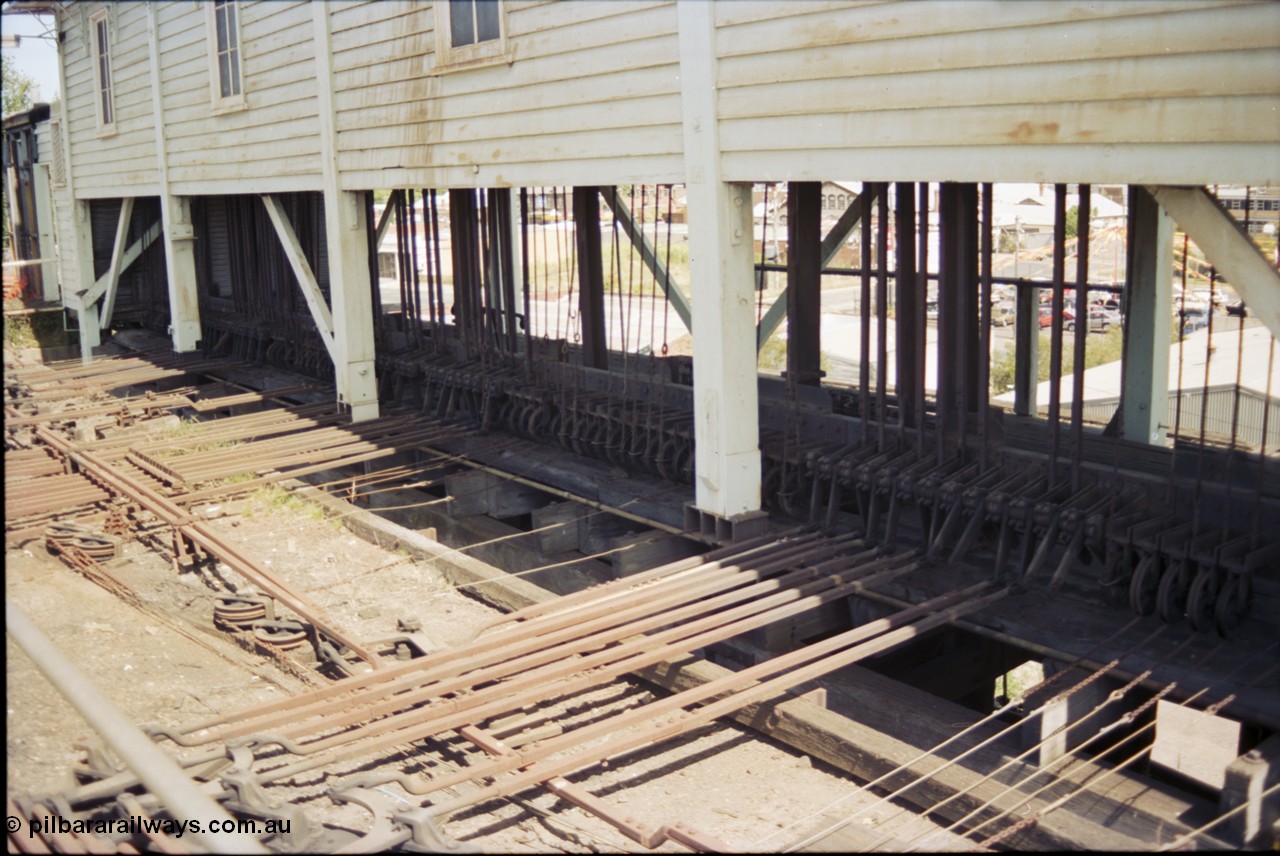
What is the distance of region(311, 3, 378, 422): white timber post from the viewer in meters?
10.7

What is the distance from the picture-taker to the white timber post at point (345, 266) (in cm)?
1071

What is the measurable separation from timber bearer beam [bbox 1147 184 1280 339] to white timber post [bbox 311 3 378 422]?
767 cm

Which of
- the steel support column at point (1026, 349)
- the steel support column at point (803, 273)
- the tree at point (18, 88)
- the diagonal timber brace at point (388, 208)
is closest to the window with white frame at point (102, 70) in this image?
the diagonal timber brace at point (388, 208)

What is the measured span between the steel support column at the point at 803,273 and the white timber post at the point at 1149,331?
2.04 metres

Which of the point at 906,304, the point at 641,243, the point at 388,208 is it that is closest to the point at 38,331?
the point at 388,208

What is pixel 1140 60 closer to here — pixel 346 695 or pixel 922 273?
pixel 922 273

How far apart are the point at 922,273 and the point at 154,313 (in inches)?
625

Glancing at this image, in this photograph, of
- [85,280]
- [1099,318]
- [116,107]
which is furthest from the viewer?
[1099,318]

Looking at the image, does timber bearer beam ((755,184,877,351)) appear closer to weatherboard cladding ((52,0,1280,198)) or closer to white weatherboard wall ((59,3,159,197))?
weatherboard cladding ((52,0,1280,198))

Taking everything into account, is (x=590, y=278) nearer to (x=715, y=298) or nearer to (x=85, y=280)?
(x=715, y=298)

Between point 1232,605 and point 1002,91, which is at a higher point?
point 1002,91

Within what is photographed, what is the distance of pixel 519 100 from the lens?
27.1 ft

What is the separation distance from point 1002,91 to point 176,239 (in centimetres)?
1235

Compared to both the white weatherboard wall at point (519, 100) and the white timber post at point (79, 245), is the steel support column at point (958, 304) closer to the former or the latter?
the white weatherboard wall at point (519, 100)
